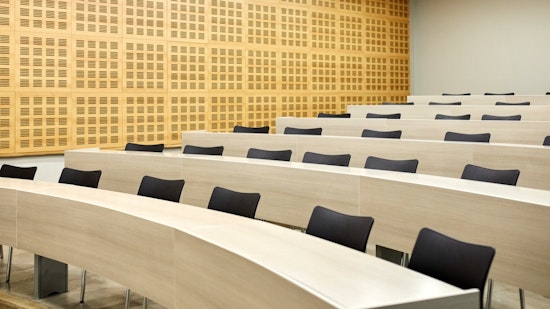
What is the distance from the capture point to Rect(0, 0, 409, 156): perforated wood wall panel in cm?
962

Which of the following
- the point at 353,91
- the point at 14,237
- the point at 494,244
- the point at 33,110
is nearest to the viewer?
the point at 494,244

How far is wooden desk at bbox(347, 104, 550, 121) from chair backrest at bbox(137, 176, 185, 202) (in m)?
5.51

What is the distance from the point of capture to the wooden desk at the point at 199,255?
6.91 feet

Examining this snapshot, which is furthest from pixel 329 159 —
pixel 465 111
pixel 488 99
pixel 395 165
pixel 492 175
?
pixel 488 99

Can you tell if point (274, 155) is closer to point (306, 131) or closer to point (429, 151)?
point (429, 151)

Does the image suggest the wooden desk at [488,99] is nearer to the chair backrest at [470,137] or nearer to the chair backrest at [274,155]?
the chair backrest at [470,137]

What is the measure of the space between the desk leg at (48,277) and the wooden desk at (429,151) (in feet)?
10.3

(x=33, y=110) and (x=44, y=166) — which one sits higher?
(x=33, y=110)

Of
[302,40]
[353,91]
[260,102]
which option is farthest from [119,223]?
[353,91]

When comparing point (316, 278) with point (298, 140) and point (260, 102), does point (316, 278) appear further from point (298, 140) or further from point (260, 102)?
point (260, 102)

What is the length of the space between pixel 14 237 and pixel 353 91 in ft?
34.1

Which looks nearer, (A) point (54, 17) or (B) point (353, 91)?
(A) point (54, 17)

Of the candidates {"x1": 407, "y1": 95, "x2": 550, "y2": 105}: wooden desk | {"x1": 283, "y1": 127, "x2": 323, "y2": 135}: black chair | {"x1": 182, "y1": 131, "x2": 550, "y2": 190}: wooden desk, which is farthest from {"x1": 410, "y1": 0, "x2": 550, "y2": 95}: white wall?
{"x1": 182, "y1": 131, "x2": 550, "y2": 190}: wooden desk

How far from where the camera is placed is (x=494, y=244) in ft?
11.6
